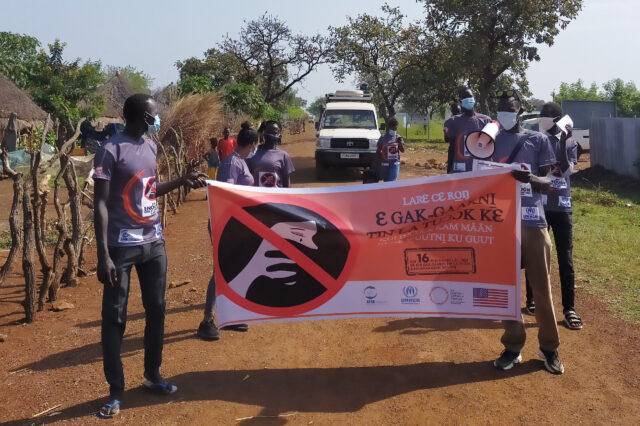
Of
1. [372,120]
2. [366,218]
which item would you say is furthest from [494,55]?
[366,218]

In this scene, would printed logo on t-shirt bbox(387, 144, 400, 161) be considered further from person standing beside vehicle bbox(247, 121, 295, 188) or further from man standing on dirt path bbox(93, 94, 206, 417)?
man standing on dirt path bbox(93, 94, 206, 417)

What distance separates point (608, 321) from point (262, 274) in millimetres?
3786

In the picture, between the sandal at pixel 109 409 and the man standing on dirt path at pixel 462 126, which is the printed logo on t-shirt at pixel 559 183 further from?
the sandal at pixel 109 409

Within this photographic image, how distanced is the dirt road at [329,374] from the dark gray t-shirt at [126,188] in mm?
1225

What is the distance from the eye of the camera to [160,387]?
452 centimetres

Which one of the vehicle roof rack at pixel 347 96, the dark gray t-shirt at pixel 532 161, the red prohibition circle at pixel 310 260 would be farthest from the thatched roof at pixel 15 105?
the dark gray t-shirt at pixel 532 161

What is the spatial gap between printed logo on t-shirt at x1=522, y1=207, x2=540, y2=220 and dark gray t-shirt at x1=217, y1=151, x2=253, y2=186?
2381 mm

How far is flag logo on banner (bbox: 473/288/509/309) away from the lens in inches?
190

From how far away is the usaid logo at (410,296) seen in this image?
4789 millimetres

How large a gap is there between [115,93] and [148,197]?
138ft

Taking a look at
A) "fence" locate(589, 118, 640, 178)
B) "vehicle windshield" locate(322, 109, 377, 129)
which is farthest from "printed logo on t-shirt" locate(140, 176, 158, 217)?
"fence" locate(589, 118, 640, 178)

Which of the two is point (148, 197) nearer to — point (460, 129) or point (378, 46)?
point (460, 129)

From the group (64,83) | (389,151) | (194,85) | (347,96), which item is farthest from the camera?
(64,83)

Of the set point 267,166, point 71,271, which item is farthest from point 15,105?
point 267,166
